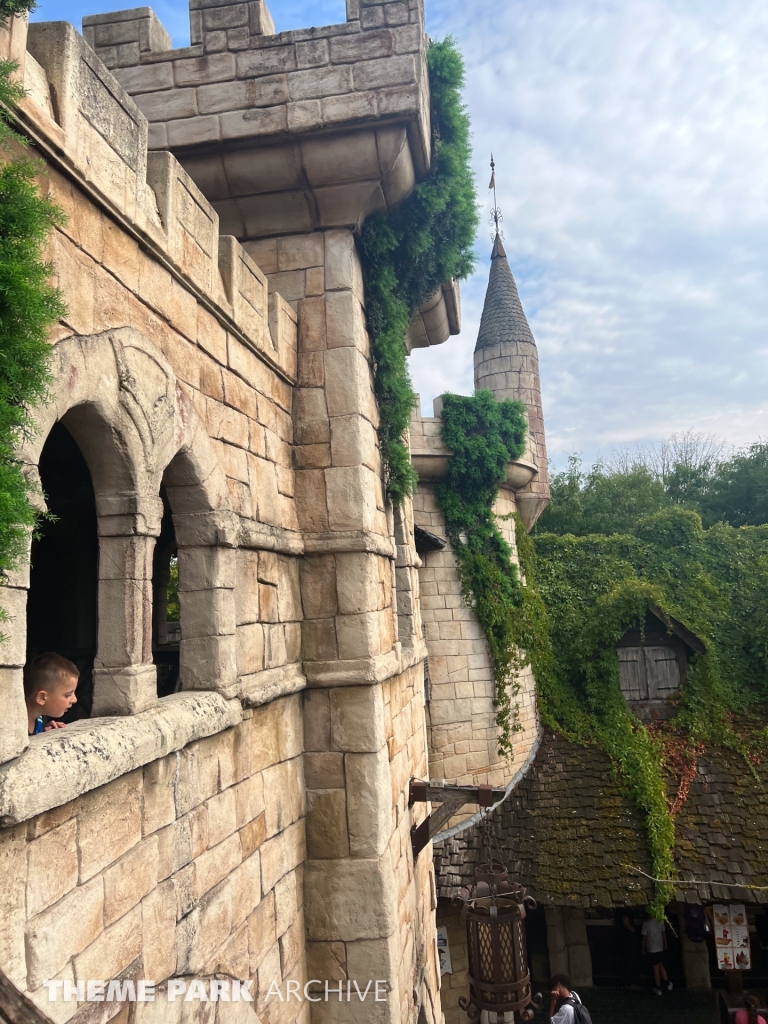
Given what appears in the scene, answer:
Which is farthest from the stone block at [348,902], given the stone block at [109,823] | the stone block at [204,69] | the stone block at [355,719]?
the stone block at [204,69]

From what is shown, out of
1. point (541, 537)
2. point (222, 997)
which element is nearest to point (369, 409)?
point (222, 997)

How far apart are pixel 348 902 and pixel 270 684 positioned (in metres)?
1.41

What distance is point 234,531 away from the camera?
3156 mm

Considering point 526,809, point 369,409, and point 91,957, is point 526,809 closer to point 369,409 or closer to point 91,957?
point 369,409

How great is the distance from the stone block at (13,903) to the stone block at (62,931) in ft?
0.16

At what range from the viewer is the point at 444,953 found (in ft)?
29.1

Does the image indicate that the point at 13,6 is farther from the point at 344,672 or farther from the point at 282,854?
the point at 282,854

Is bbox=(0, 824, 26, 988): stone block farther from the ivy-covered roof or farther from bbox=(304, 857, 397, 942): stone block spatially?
the ivy-covered roof

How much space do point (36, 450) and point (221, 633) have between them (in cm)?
137

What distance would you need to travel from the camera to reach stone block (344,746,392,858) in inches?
153

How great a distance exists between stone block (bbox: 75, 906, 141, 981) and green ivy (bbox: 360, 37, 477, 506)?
3258 millimetres

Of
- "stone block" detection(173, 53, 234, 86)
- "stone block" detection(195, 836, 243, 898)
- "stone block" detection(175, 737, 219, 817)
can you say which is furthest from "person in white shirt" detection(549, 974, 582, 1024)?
"stone block" detection(173, 53, 234, 86)

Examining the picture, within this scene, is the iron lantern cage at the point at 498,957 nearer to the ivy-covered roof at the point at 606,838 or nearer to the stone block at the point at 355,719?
the stone block at the point at 355,719

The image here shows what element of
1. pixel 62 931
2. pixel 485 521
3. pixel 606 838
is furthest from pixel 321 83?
pixel 606 838
